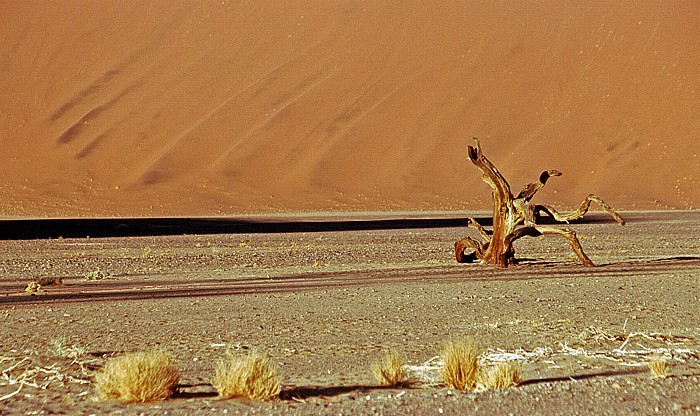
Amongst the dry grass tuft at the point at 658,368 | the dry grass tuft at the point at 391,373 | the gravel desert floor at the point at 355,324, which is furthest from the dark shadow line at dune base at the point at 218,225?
the dry grass tuft at the point at 658,368

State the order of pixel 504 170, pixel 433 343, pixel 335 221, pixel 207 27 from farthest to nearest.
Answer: pixel 207 27, pixel 504 170, pixel 335 221, pixel 433 343

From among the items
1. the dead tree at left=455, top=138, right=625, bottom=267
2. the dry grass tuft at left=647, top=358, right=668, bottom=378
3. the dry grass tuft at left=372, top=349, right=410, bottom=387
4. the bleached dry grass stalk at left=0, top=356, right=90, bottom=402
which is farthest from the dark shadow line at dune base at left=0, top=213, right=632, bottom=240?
the dry grass tuft at left=647, top=358, right=668, bottom=378

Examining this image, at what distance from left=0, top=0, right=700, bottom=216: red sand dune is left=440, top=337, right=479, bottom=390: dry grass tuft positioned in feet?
163

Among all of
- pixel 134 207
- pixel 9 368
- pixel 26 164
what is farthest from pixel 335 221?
pixel 9 368

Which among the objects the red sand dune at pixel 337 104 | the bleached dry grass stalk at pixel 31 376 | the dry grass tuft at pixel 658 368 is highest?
the red sand dune at pixel 337 104

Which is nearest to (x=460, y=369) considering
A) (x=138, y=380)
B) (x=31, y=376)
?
(x=138, y=380)

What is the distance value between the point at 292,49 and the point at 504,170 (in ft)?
73.0

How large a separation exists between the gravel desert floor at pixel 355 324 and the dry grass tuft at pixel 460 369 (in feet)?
0.69

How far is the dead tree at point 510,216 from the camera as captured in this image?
62.1 feet

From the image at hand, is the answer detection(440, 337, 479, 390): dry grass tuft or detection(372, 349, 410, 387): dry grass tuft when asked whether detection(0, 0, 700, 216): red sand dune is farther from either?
detection(440, 337, 479, 390): dry grass tuft

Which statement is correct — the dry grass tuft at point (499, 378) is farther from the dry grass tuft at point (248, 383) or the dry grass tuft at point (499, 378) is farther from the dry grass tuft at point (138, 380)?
the dry grass tuft at point (138, 380)

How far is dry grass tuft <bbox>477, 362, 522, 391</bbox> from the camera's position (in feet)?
26.3

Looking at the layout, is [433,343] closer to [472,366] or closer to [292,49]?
[472,366]

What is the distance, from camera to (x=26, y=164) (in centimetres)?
6544
